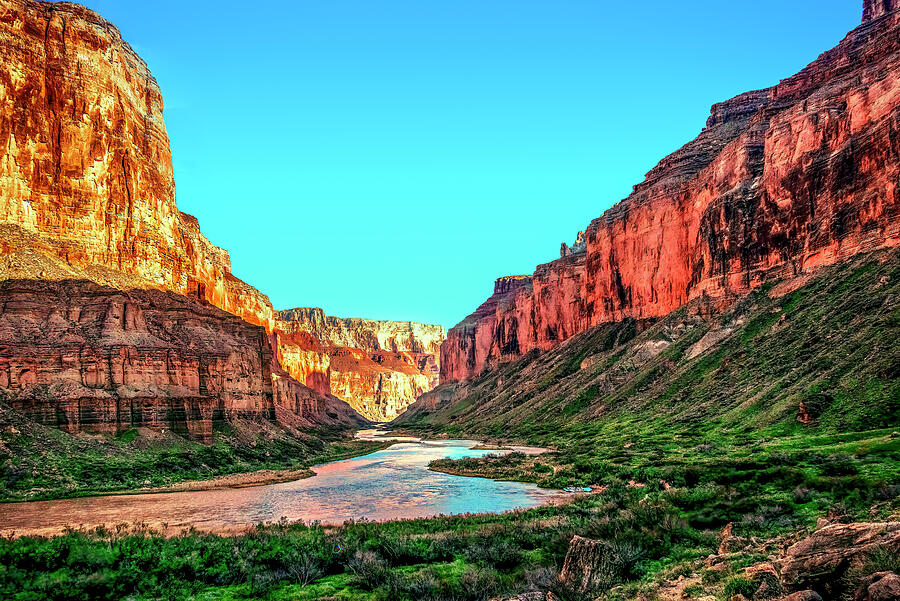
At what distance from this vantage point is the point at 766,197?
63.7 meters

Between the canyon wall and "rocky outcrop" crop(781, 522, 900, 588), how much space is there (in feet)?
153

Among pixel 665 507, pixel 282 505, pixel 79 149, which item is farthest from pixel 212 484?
pixel 79 149

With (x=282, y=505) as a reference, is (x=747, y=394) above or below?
above

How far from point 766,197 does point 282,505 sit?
58509 mm

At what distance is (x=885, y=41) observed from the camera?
187 feet

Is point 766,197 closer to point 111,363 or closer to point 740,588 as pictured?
point 740,588

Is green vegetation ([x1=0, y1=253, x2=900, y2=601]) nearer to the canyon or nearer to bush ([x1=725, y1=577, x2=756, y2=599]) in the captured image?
bush ([x1=725, y1=577, x2=756, y2=599])

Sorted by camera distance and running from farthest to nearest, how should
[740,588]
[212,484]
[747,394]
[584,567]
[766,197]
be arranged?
[766,197]
[747,394]
[212,484]
[584,567]
[740,588]

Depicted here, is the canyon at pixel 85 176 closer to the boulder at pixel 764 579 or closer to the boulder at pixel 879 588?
the boulder at pixel 764 579

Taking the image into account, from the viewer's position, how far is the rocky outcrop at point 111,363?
43.5 m

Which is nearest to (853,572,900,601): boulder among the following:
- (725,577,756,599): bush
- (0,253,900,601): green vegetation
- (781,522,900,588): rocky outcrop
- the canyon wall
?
(0,253,900,601): green vegetation

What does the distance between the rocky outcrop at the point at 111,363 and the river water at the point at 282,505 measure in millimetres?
12276

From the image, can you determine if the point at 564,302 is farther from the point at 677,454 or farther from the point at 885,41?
the point at 677,454

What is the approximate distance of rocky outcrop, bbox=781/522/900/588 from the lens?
9250 millimetres
